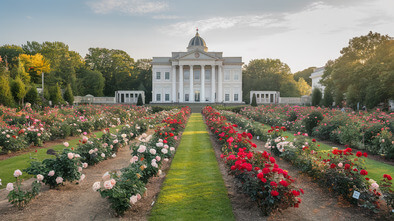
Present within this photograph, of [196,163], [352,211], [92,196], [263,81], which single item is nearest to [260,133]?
[196,163]

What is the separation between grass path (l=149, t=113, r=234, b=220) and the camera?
4.57m

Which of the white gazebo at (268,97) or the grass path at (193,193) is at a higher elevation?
the white gazebo at (268,97)

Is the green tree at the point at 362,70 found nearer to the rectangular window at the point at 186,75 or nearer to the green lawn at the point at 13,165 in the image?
the rectangular window at the point at 186,75

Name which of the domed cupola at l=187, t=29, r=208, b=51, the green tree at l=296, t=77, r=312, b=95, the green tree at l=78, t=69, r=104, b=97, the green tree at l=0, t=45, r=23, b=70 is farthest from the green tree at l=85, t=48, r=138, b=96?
the green tree at l=296, t=77, r=312, b=95

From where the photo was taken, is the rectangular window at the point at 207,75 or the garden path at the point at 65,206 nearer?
the garden path at the point at 65,206

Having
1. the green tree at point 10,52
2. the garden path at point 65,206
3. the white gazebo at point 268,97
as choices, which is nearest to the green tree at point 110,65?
the green tree at point 10,52

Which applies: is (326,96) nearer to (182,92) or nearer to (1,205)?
(182,92)

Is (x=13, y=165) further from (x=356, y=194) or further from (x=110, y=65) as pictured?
(x=110, y=65)

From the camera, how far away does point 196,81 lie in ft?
168

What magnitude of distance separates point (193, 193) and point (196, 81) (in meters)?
46.4

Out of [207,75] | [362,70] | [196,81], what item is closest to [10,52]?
[196,81]

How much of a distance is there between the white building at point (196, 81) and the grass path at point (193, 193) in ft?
135

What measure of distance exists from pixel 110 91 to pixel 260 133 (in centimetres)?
5021

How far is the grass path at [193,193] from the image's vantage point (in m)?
4.57
